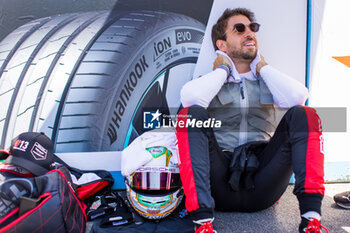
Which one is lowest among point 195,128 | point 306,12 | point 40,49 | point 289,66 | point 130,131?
point 130,131

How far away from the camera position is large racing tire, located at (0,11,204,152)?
6.43ft

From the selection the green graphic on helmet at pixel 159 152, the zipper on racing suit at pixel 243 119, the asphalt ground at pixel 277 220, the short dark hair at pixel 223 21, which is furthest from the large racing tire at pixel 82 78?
the asphalt ground at pixel 277 220

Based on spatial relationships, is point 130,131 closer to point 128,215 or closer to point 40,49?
A: point 128,215

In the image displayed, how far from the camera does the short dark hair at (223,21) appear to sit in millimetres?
1990

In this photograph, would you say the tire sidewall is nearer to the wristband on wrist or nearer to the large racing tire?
the large racing tire

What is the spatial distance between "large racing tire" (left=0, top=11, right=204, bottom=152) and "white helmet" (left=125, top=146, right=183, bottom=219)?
1.96 ft

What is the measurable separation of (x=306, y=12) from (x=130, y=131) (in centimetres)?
175

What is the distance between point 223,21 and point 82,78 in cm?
115

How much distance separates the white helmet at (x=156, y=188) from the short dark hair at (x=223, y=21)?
3.43 feet

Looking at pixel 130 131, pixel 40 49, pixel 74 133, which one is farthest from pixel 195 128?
pixel 40 49

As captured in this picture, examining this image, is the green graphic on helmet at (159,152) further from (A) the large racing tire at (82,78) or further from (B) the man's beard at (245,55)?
(B) the man's beard at (245,55)

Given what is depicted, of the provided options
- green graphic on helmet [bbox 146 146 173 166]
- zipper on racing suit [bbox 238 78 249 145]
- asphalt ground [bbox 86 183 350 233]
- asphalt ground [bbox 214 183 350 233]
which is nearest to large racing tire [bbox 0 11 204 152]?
green graphic on helmet [bbox 146 146 173 166]

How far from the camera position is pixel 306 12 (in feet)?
7.20

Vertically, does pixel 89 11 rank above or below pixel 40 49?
above
